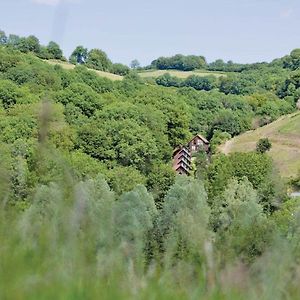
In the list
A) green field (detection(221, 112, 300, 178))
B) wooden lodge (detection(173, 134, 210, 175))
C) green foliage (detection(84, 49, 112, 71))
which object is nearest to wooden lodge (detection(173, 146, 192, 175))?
wooden lodge (detection(173, 134, 210, 175))

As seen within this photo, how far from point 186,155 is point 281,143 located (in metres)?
15.7

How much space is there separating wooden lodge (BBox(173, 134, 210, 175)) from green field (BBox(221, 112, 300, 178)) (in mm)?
2469

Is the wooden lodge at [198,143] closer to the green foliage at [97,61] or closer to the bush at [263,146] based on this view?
the bush at [263,146]

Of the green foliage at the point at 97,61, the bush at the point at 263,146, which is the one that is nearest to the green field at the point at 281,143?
the bush at the point at 263,146

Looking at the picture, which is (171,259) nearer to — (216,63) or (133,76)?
(133,76)

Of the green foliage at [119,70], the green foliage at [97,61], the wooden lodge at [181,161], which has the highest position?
the green foliage at [97,61]

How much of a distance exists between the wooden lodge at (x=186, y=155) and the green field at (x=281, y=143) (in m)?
2.47

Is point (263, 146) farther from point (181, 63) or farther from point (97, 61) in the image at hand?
point (181, 63)

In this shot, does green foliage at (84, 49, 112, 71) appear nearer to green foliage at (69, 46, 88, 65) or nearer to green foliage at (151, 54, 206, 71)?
green foliage at (69, 46, 88, 65)

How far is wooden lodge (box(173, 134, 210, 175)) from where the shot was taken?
47209mm

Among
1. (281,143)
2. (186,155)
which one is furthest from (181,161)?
(281,143)

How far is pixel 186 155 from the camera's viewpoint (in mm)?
52562

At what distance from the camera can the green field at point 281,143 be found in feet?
184

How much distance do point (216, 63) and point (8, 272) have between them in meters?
166
